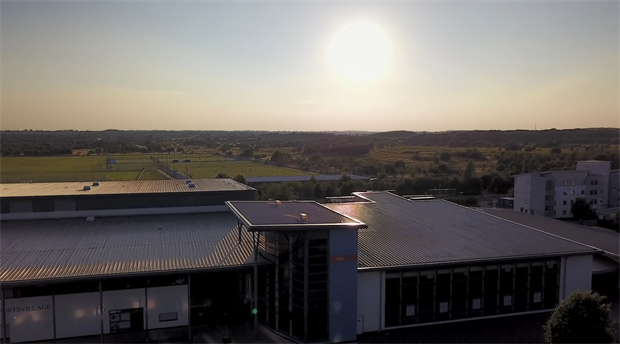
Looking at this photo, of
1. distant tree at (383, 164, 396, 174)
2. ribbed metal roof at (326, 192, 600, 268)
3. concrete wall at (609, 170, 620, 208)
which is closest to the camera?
ribbed metal roof at (326, 192, 600, 268)

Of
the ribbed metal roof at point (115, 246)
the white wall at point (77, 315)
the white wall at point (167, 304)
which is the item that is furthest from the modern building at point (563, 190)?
the white wall at point (77, 315)

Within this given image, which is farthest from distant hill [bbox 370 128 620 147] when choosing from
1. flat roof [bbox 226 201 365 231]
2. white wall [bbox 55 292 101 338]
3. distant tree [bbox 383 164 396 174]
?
white wall [bbox 55 292 101 338]

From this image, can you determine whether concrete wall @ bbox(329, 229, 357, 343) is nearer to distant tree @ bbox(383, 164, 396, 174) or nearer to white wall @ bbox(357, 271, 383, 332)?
white wall @ bbox(357, 271, 383, 332)

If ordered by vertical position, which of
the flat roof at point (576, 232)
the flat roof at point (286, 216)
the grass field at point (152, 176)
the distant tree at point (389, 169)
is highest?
the flat roof at point (286, 216)

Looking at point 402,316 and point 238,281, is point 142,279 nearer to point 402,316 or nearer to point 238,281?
point 238,281

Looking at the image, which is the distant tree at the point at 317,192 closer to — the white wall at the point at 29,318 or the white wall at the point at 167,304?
the white wall at the point at 167,304
